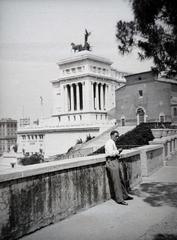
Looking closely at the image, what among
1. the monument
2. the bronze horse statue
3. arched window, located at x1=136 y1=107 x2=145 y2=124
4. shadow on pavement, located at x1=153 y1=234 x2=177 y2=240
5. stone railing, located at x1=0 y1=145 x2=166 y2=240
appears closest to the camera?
stone railing, located at x1=0 y1=145 x2=166 y2=240

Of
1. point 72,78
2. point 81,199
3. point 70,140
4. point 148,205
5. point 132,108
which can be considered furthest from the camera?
point 72,78

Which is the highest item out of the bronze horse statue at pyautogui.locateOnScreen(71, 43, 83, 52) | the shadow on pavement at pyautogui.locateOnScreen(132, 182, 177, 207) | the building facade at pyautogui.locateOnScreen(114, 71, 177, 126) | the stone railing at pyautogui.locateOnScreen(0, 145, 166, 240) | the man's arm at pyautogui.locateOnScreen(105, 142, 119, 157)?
the bronze horse statue at pyautogui.locateOnScreen(71, 43, 83, 52)

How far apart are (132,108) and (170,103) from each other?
7.69 metres

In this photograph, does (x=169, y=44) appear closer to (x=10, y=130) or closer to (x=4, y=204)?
(x=4, y=204)

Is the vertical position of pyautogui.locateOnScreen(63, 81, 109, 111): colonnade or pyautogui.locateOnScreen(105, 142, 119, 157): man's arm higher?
pyautogui.locateOnScreen(63, 81, 109, 111): colonnade

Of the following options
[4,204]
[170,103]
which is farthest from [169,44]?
[170,103]

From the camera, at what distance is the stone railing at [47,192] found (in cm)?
490

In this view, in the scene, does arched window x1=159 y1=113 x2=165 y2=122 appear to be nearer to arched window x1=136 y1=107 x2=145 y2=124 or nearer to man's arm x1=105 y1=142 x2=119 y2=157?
arched window x1=136 y1=107 x2=145 y2=124

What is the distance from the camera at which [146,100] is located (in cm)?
5109

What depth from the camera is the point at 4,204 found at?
481 centimetres

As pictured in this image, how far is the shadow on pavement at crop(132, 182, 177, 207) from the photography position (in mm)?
7509

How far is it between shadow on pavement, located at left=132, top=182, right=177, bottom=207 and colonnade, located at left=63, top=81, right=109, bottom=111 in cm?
5985

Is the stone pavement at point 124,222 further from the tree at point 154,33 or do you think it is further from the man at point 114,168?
the tree at point 154,33

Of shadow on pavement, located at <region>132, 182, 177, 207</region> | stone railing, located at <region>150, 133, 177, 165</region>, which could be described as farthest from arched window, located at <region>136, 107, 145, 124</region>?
shadow on pavement, located at <region>132, 182, 177, 207</region>
